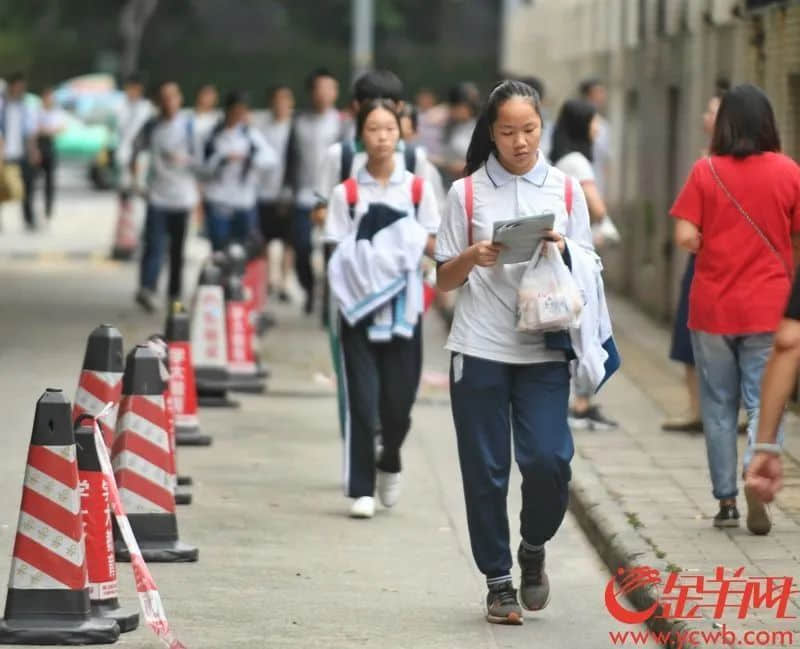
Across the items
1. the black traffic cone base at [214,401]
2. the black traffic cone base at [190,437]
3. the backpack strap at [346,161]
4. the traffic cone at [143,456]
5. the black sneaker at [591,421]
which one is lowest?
the black traffic cone base at [214,401]

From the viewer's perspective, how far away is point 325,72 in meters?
18.1

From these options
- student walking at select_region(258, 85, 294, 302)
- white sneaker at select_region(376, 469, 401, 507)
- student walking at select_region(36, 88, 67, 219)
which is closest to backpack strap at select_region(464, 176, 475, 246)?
white sneaker at select_region(376, 469, 401, 507)

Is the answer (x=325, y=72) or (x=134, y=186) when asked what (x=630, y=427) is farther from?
(x=134, y=186)

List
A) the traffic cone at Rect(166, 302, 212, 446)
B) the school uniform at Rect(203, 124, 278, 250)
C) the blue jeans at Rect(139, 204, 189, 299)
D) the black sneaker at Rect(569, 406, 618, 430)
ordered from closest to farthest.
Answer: the traffic cone at Rect(166, 302, 212, 446) < the black sneaker at Rect(569, 406, 618, 430) < the school uniform at Rect(203, 124, 278, 250) < the blue jeans at Rect(139, 204, 189, 299)

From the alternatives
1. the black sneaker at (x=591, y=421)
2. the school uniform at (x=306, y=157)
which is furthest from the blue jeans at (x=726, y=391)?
the school uniform at (x=306, y=157)

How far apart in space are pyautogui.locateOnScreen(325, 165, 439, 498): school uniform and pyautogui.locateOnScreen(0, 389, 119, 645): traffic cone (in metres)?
2.78

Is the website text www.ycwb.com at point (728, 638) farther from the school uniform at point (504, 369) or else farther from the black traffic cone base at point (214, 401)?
the black traffic cone base at point (214, 401)

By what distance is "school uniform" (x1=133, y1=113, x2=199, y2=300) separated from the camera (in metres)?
19.1

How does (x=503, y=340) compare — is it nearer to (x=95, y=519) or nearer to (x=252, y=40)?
(x=95, y=519)

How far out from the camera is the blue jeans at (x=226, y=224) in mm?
18969

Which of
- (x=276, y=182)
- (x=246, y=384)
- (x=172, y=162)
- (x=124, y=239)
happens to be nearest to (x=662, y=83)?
(x=276, y=182)

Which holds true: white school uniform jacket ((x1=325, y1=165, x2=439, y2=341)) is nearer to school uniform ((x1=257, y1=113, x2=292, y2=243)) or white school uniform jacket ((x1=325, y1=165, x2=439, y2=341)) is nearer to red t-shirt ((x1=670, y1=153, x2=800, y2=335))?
red t-shirt ((x1=670, y1=153, x2=800, y2=335))

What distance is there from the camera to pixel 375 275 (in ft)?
32.4

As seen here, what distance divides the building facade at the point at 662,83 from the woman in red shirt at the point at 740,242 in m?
4.54
